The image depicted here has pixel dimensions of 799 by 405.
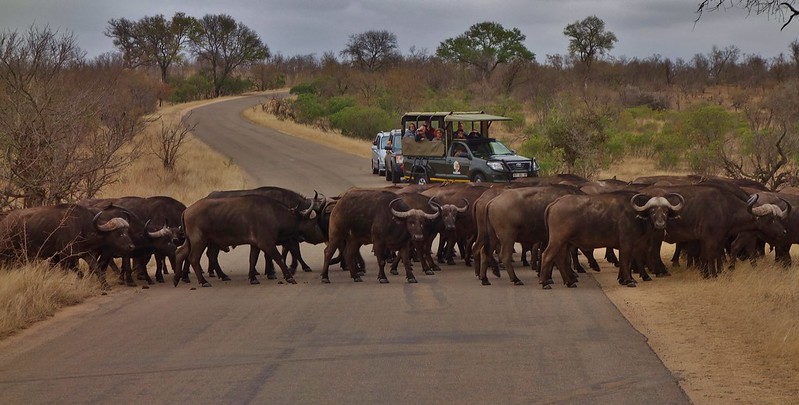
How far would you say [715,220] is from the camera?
631 inches

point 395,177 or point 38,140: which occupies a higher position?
point 38,140

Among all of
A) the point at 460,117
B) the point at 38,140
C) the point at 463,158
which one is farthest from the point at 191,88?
the point at 38,140

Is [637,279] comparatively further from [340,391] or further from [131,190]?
[131,190]

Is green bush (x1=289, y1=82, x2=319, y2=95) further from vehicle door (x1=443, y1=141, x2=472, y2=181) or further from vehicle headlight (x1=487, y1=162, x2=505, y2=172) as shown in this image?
vehicle headlight (x1=487, y1=162, x2=505, y2=172)

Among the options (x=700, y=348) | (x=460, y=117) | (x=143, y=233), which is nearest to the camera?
(x=700, y=348)

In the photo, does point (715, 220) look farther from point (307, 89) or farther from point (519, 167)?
point (307, 89)

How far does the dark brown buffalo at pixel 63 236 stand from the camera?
15.4 metres

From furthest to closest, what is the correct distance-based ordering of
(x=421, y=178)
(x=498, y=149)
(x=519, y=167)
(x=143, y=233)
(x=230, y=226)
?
(x=421, y=178) < (x=498, y=149) < (x=519, y=167) < (x=143, y=233) < (x=230, y=226)

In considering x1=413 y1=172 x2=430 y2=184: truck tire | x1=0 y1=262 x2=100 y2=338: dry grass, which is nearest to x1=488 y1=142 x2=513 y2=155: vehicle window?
x1=413 y1=172 x2=430 y2=184: truck tire

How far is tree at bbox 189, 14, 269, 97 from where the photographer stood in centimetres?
11825

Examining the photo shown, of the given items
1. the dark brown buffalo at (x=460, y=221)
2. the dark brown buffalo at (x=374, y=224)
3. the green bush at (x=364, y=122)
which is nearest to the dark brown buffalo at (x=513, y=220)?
the dark brown buffalo at (x=374, y=224)

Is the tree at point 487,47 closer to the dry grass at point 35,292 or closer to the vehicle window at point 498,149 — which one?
the vehicle window at point 498,149

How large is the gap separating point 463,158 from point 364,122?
3270 centimetres

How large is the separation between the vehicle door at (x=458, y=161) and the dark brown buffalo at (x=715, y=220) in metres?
15.2
